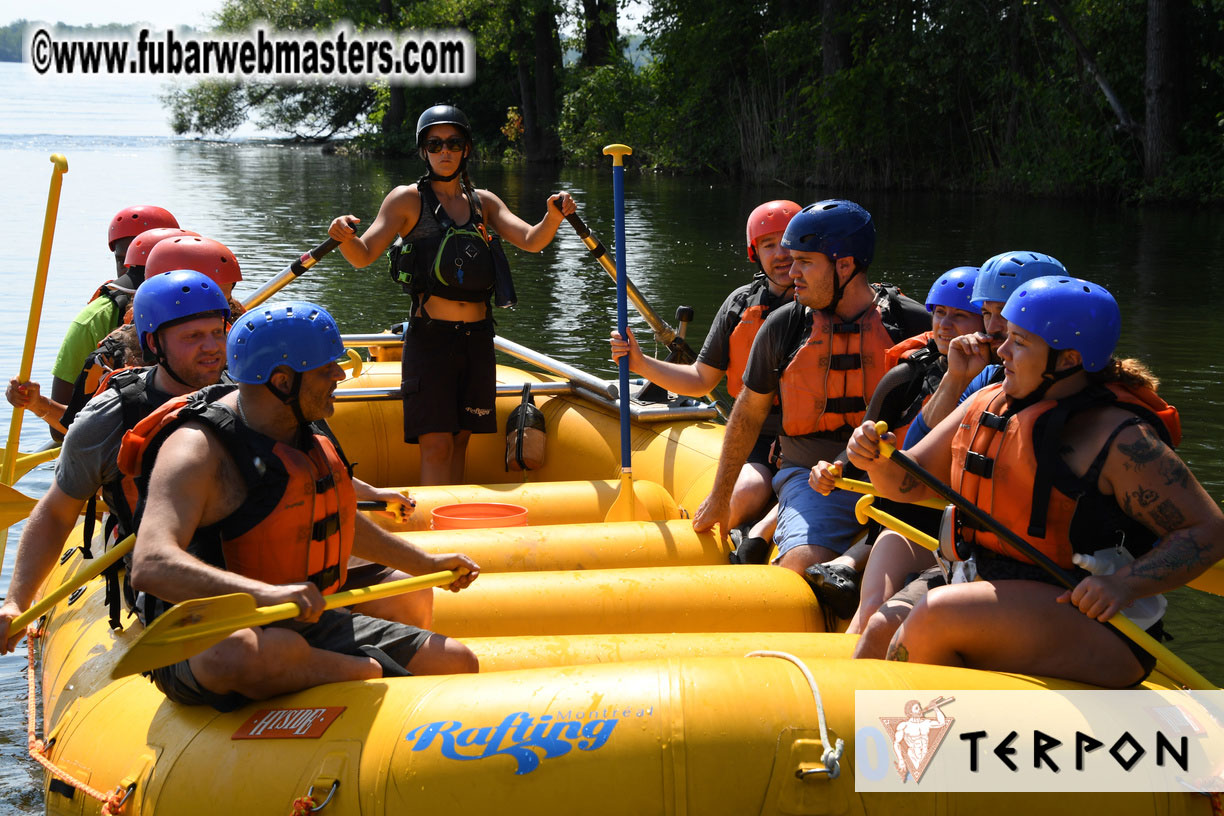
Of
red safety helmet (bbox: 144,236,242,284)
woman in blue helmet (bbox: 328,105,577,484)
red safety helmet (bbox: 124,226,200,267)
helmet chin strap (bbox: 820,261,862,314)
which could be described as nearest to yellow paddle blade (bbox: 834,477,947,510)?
helmet chin strap (bbox: 820,261,862,314)

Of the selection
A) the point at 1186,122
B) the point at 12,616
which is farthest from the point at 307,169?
the point at 12,616

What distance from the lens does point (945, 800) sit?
8.48ft

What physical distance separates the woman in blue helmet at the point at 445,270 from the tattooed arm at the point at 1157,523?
9.75 feet

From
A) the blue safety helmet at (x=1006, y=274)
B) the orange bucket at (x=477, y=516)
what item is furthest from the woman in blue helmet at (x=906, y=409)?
the orange bucket at (x=477, y=516)

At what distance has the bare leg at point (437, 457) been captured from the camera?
5.25 meters

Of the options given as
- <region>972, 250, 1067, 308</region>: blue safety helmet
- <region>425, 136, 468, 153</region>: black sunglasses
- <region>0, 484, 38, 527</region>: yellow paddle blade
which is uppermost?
<region>425, 136, 468, 153</region>: black sunglasses

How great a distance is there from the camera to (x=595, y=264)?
15273 millimetres

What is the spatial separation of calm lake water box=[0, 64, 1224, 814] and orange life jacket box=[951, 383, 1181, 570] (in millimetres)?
2384

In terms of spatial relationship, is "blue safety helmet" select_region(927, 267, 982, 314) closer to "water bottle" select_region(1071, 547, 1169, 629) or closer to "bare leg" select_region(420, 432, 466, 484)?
"water bottle" select_region(1071, 547, 1169, 629)

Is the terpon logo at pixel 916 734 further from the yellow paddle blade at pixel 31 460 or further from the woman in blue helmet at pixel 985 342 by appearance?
the yellow paddle blade at pixel 31 460

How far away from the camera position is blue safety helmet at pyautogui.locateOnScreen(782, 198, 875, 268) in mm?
3857

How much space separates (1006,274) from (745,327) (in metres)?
1.42

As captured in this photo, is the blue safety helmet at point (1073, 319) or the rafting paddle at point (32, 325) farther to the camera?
the rafting paddle at point (32, 325)

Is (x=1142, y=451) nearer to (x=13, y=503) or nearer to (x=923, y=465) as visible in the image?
(x=923, y=465)
